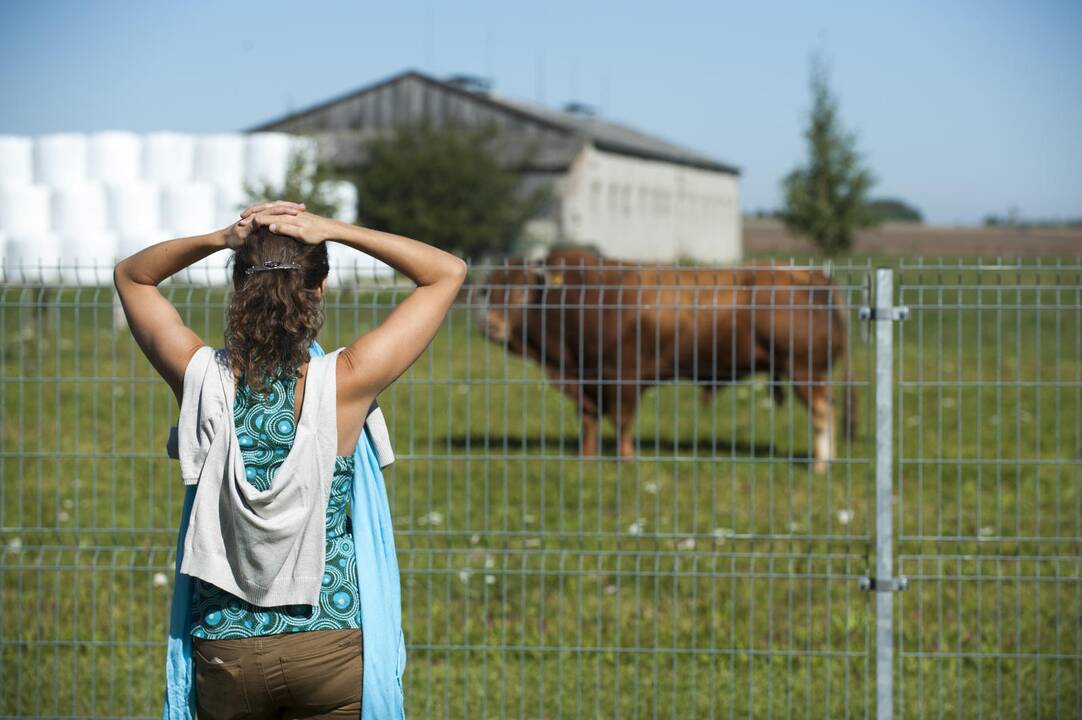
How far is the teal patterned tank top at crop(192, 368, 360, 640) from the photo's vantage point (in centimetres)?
303

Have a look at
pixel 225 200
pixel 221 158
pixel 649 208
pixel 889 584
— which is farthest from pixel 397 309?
pixel 649 208

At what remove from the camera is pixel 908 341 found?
2128 centimetres

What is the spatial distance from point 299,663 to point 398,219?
134ft

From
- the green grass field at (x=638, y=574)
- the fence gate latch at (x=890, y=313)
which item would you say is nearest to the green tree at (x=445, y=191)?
the green grass field at (x=638, y=574)

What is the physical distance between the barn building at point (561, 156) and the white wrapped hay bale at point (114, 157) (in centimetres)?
920

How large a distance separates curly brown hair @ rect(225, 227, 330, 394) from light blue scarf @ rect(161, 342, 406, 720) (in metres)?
0.24

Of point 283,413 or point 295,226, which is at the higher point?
point 295,226

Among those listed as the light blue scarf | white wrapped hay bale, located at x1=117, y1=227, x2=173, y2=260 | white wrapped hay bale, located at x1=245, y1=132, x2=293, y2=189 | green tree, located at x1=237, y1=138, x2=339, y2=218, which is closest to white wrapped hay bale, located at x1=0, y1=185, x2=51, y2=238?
white wrapped hay bale, located at x1=117, y1=227, x2=173, y2=260

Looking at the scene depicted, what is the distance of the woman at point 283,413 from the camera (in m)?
3.01

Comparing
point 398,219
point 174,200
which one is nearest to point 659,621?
point 174,200

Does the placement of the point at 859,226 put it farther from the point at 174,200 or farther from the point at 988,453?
the point at 988,453

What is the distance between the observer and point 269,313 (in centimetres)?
299

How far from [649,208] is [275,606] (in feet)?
169

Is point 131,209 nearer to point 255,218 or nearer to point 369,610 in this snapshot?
point 255,218
